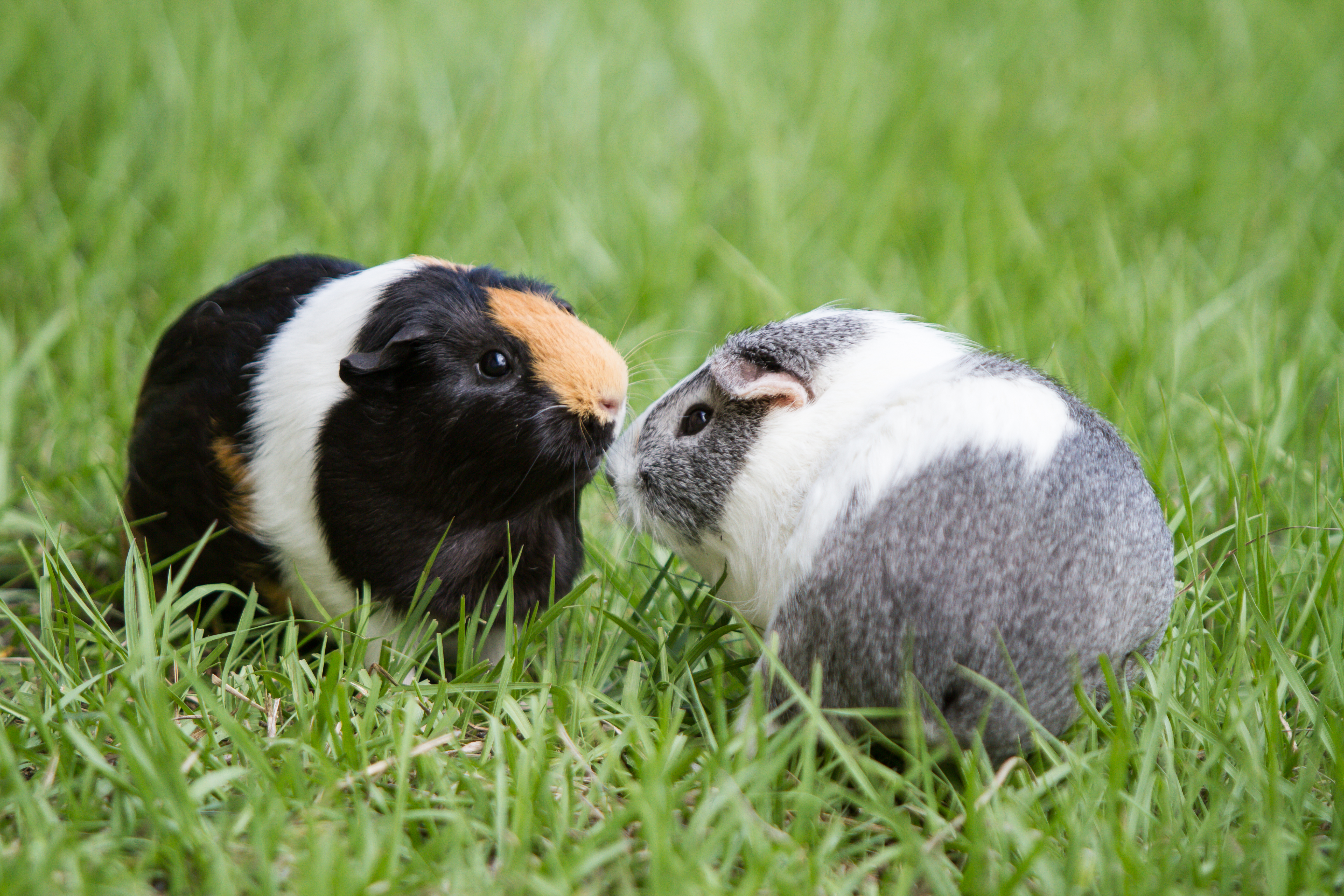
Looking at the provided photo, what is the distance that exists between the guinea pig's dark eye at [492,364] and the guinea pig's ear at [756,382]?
0.52 m

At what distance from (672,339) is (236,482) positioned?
220 cm

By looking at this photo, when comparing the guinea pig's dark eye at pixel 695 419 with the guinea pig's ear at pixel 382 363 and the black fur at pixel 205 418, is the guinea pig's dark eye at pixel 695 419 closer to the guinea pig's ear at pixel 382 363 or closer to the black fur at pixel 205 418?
the guinea pig's ear at pixel 382 363

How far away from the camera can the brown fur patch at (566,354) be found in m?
2.55

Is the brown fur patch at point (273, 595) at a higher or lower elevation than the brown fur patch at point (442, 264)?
lower

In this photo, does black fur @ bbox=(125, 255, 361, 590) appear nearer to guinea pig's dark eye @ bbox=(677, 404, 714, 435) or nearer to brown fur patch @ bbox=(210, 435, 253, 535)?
brown fur patch @ bbox=(210, 435, 253, 535)

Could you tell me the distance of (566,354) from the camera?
2557 mm

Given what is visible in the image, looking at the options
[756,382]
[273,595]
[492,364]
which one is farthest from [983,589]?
[273,595]

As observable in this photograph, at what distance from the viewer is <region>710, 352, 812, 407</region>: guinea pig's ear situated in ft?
8.14

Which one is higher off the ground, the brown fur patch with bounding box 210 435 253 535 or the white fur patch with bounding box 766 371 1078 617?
the white fur patch with bounding box 766 371 1078 617

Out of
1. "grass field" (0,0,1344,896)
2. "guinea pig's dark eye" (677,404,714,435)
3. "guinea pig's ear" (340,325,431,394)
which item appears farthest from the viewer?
"guinea pig's dark eye" (677,404,714,435)

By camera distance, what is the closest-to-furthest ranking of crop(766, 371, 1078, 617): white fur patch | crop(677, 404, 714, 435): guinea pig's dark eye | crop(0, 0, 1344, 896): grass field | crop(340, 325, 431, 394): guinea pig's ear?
crop(0, 0, 1344, 896): grass field → crop(766, 371, 1078, 617): white fur patch → crop(340, 325, 431, 394): guinea pig's ear → crop(677, 404, 714, 435): guinea pig's dark eye

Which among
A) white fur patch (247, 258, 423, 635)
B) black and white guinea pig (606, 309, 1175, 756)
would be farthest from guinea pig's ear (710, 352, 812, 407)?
white fur patch (247, 258, 423, 635)

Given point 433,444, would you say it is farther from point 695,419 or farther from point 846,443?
point 846,443

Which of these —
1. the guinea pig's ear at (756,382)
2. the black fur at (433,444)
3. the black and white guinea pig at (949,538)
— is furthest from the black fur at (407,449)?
the black and white guinea pig at (949,538)
